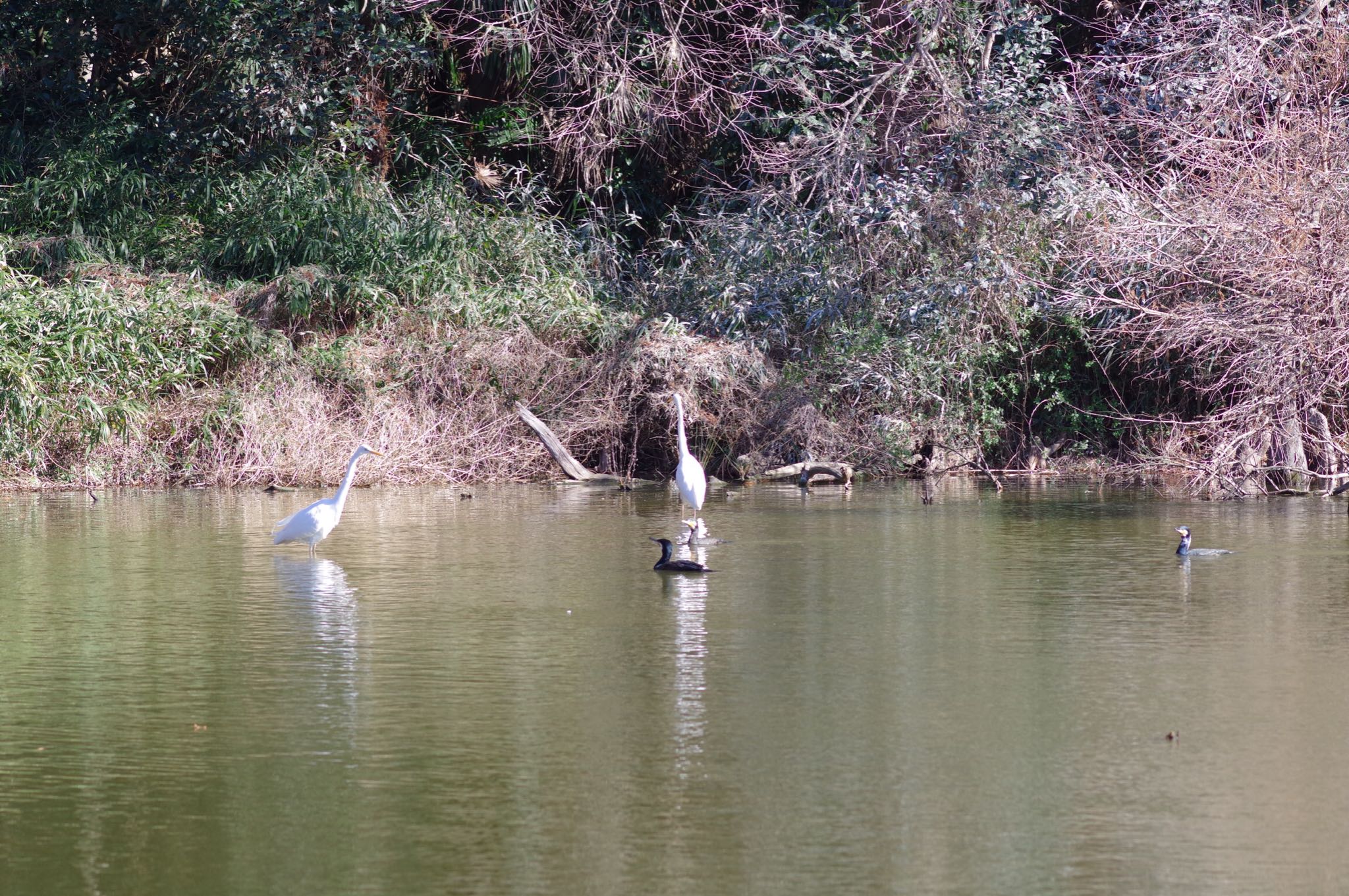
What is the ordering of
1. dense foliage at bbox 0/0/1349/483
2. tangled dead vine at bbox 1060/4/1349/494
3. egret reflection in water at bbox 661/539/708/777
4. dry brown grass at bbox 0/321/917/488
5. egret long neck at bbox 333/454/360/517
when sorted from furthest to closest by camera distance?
dry brown grass at bbox 0/321/917/488
dense foliage at bbox 0/0/1349/483
tangled dead vine at bbox 1060/4/1349/494
egret long neck at bbox 333/454/360/517
egret reflection in water at bbox 661/539/708/777

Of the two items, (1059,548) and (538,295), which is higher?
(538,295)

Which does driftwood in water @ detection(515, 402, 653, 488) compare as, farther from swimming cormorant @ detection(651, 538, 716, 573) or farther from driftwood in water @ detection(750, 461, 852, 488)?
swimming cormorant @ detection(651, 538, 716, 573)

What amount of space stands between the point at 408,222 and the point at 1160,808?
18355 millimetres

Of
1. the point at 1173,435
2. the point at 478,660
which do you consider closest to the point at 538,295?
the point at 1173,435

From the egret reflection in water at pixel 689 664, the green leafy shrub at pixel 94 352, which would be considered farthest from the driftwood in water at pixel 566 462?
the egret reflection in water at pixel 689 664

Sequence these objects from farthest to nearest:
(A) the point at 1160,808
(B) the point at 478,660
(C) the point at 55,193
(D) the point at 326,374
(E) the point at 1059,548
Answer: (C) the point at 55,193 → (D) the point at 326,374 → (E) the point at 1059,548 → (B) the point at 478,660 → (A) the point at 1160,808

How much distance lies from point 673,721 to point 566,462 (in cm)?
1393

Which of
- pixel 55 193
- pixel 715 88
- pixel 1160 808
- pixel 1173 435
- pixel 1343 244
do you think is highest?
pixel 715 88

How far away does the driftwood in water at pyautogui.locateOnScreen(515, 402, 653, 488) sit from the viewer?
67.7 ft

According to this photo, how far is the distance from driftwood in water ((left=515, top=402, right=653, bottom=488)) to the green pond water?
768cm

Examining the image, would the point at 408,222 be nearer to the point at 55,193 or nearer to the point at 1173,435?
the point at 55,193

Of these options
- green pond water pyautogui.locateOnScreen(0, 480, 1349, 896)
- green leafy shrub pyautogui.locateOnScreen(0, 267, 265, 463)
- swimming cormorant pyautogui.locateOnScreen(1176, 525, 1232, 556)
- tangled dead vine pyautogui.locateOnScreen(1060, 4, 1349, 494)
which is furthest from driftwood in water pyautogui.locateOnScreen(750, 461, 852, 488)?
swimming cormorant pyautogui.locateOnScreen(1176, 525, 1232, 556)

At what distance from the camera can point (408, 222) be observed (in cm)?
2273

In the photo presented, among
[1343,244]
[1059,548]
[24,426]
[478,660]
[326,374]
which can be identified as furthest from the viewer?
[326,374]
